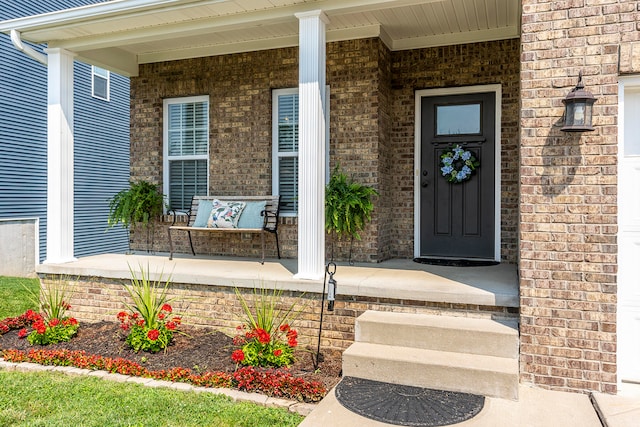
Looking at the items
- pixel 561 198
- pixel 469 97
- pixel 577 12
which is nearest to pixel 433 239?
pixel 469 97

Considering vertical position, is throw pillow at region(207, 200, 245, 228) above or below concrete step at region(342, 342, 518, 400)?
above

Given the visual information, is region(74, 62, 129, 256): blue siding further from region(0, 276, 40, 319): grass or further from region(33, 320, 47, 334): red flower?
region(33, 320, 47, 334): red flower

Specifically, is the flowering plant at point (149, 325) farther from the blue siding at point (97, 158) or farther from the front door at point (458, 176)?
the blue siding at point (97, 158)

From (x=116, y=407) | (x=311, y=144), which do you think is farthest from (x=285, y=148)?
(x=116, y=407)

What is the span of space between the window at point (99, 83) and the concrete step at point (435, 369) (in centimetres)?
1087

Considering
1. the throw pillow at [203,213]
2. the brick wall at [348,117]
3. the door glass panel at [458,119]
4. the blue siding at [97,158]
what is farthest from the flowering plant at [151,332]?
the blue siding at [97,158]

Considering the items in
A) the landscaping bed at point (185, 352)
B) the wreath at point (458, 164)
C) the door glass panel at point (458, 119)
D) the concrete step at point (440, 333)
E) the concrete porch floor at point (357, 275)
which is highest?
the door glass panel at point (458, 119)

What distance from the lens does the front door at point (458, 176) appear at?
5.84m

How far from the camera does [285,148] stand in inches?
251

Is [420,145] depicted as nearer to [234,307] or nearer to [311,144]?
[311,144]

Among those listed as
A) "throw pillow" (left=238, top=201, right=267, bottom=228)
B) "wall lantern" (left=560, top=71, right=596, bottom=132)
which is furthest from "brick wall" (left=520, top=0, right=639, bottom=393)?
"throw pillow" (left=238, top=201, right=267, bottom=228)

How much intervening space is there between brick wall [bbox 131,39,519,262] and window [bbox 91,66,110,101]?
227 inches

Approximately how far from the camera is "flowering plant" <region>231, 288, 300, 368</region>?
3861mm

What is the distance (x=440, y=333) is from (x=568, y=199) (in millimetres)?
1293
